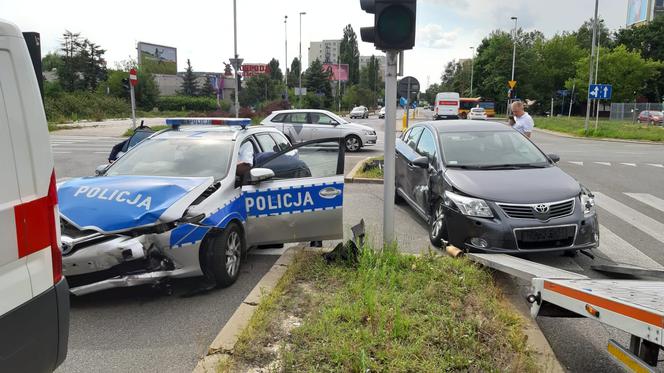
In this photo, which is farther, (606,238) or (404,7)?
(606,238)

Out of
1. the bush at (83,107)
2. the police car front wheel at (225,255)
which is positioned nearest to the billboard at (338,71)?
the bush at (83,107)

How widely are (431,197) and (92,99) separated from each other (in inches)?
2346

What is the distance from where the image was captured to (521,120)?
10039 mm

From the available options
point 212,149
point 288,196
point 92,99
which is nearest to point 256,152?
point 212,149

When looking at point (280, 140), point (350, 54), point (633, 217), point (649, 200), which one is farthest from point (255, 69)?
point (633, 217)

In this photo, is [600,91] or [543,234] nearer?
[543,234]

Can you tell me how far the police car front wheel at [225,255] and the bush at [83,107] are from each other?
4154cm

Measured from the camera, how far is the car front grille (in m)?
5.26

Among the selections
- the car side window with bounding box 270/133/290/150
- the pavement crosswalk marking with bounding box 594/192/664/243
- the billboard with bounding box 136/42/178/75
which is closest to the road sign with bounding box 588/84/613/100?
the pavement crosswalk marking with bounding box 594/192/664/243

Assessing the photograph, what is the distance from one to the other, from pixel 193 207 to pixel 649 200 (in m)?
8.72

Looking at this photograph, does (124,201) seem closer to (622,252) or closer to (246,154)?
(246,154)

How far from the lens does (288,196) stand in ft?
17.5

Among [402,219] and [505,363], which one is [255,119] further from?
[505,363]

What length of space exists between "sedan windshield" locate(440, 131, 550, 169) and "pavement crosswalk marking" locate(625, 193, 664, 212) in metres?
3.68
